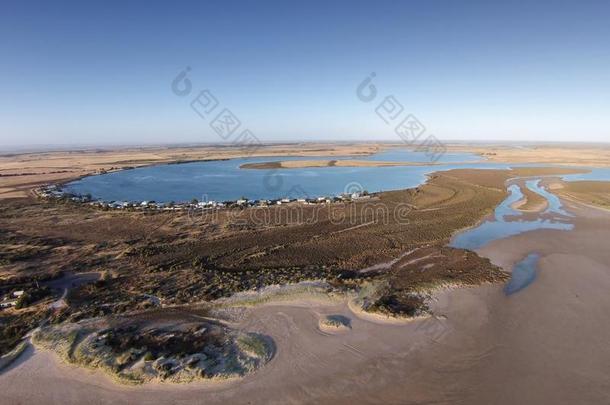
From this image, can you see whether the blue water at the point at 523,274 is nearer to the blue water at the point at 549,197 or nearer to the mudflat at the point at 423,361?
the mudflat at the point at 423,361

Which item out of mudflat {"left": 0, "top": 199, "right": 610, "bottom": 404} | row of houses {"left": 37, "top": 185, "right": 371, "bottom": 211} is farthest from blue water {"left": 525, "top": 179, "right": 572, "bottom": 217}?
mudflat {"left": 0, "top": 199, "right": 610, "bottom": 404}

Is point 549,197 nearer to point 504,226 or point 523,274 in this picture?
point 504,226

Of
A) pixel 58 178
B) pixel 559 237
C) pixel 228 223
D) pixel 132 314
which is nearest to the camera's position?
pixel 132 314

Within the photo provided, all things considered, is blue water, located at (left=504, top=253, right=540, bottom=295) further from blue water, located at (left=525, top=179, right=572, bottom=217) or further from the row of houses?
the row of houses

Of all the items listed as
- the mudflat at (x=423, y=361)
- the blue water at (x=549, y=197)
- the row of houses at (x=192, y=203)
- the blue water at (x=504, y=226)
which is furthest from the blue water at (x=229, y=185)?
the mudflat at (x=423, y=361)

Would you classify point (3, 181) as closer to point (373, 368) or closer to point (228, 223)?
point (228, 223)

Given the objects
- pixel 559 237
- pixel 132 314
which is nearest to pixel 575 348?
pixel 559 237

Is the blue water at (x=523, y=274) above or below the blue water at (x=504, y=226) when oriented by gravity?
below
